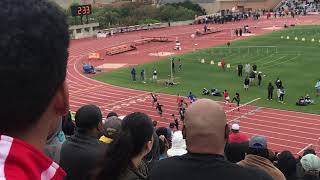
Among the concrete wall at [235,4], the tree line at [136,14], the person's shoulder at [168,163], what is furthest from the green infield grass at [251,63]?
the concrete wall at [235,4]

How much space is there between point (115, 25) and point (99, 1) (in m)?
23.7

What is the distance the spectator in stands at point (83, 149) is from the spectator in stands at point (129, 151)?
41 cm

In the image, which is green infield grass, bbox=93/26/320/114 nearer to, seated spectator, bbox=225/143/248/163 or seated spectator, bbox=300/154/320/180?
seated spectator, bbox=300/154/320/180

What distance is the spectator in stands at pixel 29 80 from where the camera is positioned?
159 centimetres

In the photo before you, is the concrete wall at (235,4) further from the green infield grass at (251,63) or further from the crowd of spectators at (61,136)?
the crowd of spectators at (61,136)

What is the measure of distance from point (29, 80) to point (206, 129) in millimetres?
1859

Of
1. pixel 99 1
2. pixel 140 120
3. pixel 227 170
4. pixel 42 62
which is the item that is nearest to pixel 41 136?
pixel 42 62

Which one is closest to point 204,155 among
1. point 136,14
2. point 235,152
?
point 235,152

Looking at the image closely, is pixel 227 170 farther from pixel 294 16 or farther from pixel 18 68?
pixel 294 16

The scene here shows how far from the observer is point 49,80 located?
1.73m

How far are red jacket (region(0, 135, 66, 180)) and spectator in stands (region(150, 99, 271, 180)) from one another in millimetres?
1549

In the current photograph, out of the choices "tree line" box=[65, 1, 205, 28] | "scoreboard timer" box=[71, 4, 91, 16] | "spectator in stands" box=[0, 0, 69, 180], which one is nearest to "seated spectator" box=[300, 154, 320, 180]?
"spectator in stands" box=[0, 0, 69, 180]

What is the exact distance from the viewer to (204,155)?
10.7 ft

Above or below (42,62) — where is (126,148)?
below
